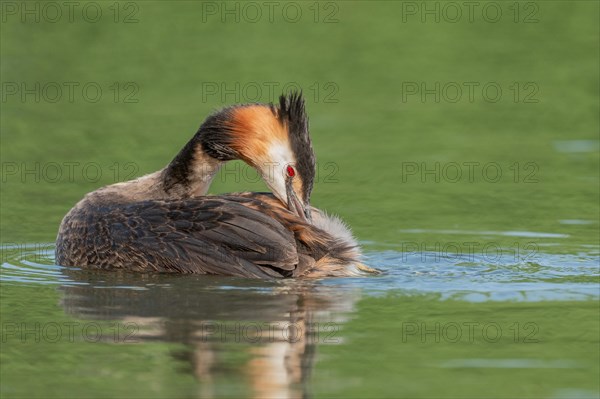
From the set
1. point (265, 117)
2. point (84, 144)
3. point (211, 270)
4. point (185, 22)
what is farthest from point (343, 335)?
point (185, 22)

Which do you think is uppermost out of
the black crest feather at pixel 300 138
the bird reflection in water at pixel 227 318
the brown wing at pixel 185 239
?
the black crest feather at pixel 300 138

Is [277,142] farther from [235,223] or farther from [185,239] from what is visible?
[185,239]

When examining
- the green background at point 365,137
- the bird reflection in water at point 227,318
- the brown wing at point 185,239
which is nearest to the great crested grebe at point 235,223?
the brown wing at point 185,239

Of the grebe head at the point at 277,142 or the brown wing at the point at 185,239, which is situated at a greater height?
the grebe head at the point at 277,142

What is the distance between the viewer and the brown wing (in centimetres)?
964

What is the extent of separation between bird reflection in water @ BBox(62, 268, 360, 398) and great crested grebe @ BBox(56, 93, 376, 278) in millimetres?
139

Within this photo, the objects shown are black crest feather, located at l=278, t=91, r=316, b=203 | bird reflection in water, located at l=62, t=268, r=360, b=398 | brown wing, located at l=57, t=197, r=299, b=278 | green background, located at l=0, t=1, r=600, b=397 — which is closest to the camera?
bird reflection in water, located at l=62, t=268, r=360, b=398

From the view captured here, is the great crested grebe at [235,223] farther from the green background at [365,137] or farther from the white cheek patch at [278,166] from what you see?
the green background at [365,137]

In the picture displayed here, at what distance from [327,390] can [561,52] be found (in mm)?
13001

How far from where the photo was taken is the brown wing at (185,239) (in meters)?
9.64

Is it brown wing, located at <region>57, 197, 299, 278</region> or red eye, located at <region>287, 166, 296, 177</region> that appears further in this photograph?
red eye, located at <region>287, 166, 296, 177</region>

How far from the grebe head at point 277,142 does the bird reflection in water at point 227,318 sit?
0.86 metres

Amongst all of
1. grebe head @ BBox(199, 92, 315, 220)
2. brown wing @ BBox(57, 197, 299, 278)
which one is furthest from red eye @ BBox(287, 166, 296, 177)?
brown wing @ BBox(57, 197, 299, 278)

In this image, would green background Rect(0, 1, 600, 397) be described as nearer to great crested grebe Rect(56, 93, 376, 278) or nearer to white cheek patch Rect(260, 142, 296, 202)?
great crested grebe Rect(56, 93, 376, 278)
